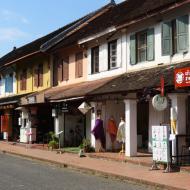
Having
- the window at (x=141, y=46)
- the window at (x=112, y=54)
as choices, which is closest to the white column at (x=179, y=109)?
the window at (x=141, y=46)

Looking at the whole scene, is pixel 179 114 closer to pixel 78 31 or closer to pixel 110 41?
pixel 110 41

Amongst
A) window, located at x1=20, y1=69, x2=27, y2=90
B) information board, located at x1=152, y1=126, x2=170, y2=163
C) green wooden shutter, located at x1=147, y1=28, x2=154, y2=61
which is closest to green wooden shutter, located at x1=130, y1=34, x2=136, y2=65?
green wooden shutter, located at x1=147, y1=28, x2=154, y2=61

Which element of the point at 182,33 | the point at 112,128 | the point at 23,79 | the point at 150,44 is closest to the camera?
the point at 182,33

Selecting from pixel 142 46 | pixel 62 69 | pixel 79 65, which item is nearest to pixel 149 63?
pixel 142 46

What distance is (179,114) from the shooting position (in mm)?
17203

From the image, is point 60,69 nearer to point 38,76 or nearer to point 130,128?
point 38,76

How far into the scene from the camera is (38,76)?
34.4 meters

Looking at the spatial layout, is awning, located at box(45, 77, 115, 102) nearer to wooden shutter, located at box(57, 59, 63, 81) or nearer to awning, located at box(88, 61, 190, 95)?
awning, located at box(88, 61, 190, 95)

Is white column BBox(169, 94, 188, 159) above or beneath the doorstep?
above

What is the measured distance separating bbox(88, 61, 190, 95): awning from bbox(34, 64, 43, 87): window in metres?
12.1

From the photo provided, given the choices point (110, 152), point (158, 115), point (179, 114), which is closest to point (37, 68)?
point (110, 152)

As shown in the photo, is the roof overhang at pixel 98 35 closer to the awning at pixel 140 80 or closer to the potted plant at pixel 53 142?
the awning at pixel 140 80

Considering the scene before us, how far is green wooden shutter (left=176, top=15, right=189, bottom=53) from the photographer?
1884 centimetres

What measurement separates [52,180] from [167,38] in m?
8.22
